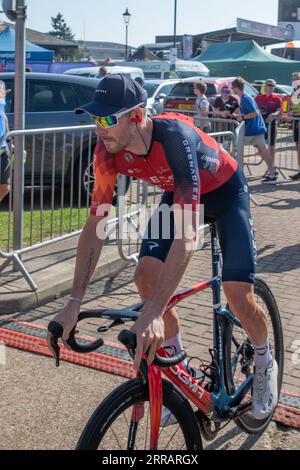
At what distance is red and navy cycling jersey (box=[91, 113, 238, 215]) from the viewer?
2.55 meters

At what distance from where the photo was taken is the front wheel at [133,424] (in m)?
2.28

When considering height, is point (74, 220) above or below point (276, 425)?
above

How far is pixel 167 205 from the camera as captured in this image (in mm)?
3322

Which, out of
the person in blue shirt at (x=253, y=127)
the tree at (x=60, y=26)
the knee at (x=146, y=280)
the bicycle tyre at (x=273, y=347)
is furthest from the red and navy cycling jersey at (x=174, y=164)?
the tree at (x=60, y=26)

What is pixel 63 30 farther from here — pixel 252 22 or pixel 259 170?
pixel 259 170

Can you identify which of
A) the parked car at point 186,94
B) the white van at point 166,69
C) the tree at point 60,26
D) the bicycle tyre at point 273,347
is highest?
the tree at point 60,26

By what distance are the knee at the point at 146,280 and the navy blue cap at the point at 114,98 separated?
0.80 m

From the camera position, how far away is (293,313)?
5.44 metres

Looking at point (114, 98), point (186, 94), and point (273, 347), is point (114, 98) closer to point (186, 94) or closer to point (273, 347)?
point (273, 347)

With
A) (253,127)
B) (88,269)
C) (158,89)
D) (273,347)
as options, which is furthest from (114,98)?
(158,89)

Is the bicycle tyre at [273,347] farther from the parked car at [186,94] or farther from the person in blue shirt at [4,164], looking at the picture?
the parked car at [186,94]

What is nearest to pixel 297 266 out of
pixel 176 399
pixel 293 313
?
pixel 293 313

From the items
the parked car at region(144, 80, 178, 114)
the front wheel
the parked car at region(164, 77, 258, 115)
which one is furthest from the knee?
the parked car at region(144, 80, 178, 114)
